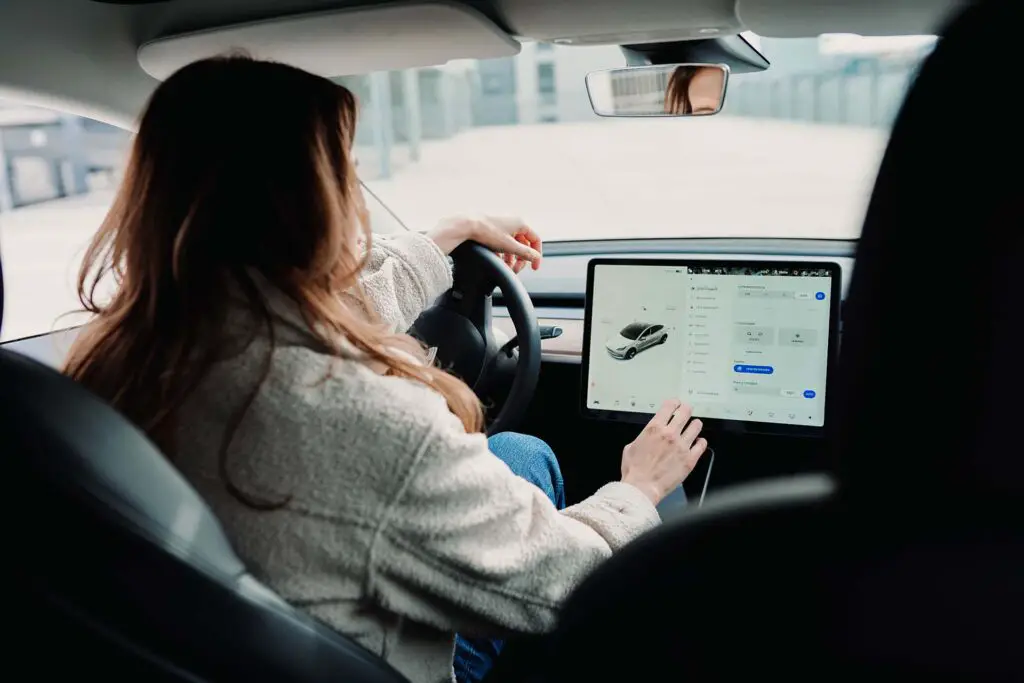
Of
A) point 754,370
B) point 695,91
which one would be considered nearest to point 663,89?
point 695,91

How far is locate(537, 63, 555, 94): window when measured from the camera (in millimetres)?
4286

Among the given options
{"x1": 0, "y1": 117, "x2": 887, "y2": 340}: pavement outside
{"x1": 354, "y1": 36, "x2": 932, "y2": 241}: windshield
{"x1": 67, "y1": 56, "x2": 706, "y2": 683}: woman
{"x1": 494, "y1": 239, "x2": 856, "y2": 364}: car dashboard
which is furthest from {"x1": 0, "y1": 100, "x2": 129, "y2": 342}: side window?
{"x1": 67, "y1": 56, "x2": 706, "y2": 683}: woman

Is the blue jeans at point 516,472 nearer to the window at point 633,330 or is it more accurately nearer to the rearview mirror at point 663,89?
the window at point 633,330

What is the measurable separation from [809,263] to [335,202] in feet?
3.91

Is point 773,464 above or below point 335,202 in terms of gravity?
below

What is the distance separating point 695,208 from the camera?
5105mm

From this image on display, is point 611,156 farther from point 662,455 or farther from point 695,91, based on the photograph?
point 662,455

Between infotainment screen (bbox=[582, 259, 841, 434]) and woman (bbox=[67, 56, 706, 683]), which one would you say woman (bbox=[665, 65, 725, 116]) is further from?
woman (bbox=[67, 56, 706, 683])

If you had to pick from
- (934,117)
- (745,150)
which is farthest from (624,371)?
(745,150)

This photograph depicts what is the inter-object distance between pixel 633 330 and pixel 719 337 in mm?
193

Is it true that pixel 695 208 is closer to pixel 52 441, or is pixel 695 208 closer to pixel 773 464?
pixel 773 464

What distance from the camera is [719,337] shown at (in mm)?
2293

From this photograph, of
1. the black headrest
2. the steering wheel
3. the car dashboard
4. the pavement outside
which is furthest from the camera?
the pavement outside

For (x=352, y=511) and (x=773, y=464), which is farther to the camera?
(x=773, y=464)
